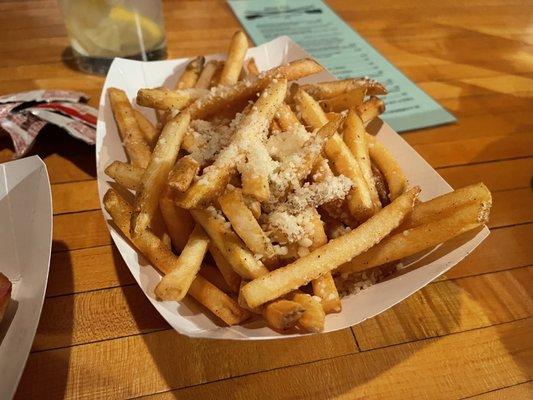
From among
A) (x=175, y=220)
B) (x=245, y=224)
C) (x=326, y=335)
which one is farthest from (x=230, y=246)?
(x=326, y=335)

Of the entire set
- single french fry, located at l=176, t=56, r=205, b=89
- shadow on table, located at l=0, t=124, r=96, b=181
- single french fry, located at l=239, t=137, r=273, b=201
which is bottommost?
shadow on table, located at l=0, t=124, r=96, b=181

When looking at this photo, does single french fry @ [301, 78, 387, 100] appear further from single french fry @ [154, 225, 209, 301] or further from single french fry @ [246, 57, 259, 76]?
single french fry @ [154, 225, 209, 301]

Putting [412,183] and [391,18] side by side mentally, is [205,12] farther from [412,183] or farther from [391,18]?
[412,183]

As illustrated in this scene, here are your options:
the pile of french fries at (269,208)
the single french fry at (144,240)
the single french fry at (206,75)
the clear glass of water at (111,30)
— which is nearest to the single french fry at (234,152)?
the pile of french fries at (269,208)

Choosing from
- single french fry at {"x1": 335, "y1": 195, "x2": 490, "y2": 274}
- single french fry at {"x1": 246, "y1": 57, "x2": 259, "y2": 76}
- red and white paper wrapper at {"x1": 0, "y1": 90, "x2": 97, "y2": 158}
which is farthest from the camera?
single french fry at {"x1": 246, "y1": 57, "x2": 259, "y2": 76}

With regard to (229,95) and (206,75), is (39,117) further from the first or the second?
(229,95)

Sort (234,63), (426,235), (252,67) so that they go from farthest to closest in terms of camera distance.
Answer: (252,67) → (234,63) → (426,235)

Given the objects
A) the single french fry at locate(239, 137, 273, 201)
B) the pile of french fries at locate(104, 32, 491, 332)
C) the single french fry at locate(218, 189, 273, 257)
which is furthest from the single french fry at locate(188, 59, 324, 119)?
the single french fry at locate(218, 189, 273, 257)
